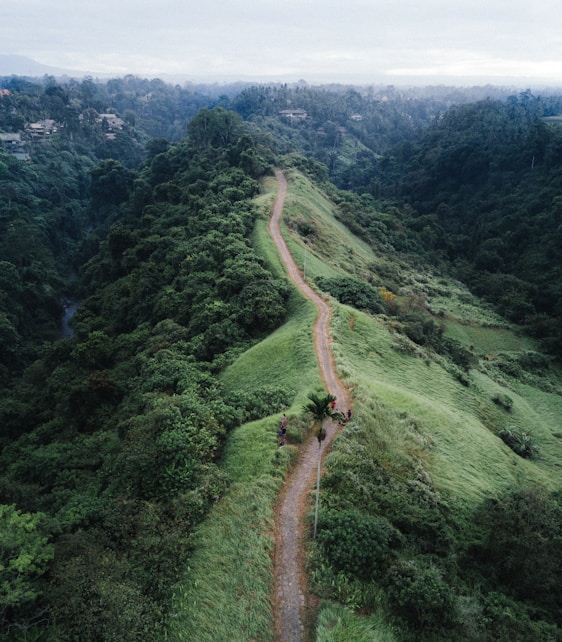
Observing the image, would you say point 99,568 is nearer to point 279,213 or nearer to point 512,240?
point 279,213

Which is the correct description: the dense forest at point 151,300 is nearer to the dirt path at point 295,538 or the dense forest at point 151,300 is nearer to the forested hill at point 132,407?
the forested hill at point 132,407

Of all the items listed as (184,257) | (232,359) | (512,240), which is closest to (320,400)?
(232,359)

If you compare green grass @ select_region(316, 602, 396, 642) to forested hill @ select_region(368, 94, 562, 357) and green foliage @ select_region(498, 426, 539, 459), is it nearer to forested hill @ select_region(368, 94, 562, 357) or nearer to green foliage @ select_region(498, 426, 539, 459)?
green foliage @ select_region(498, 426, 539, 459)

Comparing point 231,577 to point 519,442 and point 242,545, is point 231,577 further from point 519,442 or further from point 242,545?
point 519,442

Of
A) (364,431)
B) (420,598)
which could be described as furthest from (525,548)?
(364,431)

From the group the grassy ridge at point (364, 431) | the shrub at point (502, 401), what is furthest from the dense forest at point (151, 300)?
the shrub at point (502, 401)

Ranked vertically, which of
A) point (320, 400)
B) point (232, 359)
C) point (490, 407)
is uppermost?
point (320, 400)
